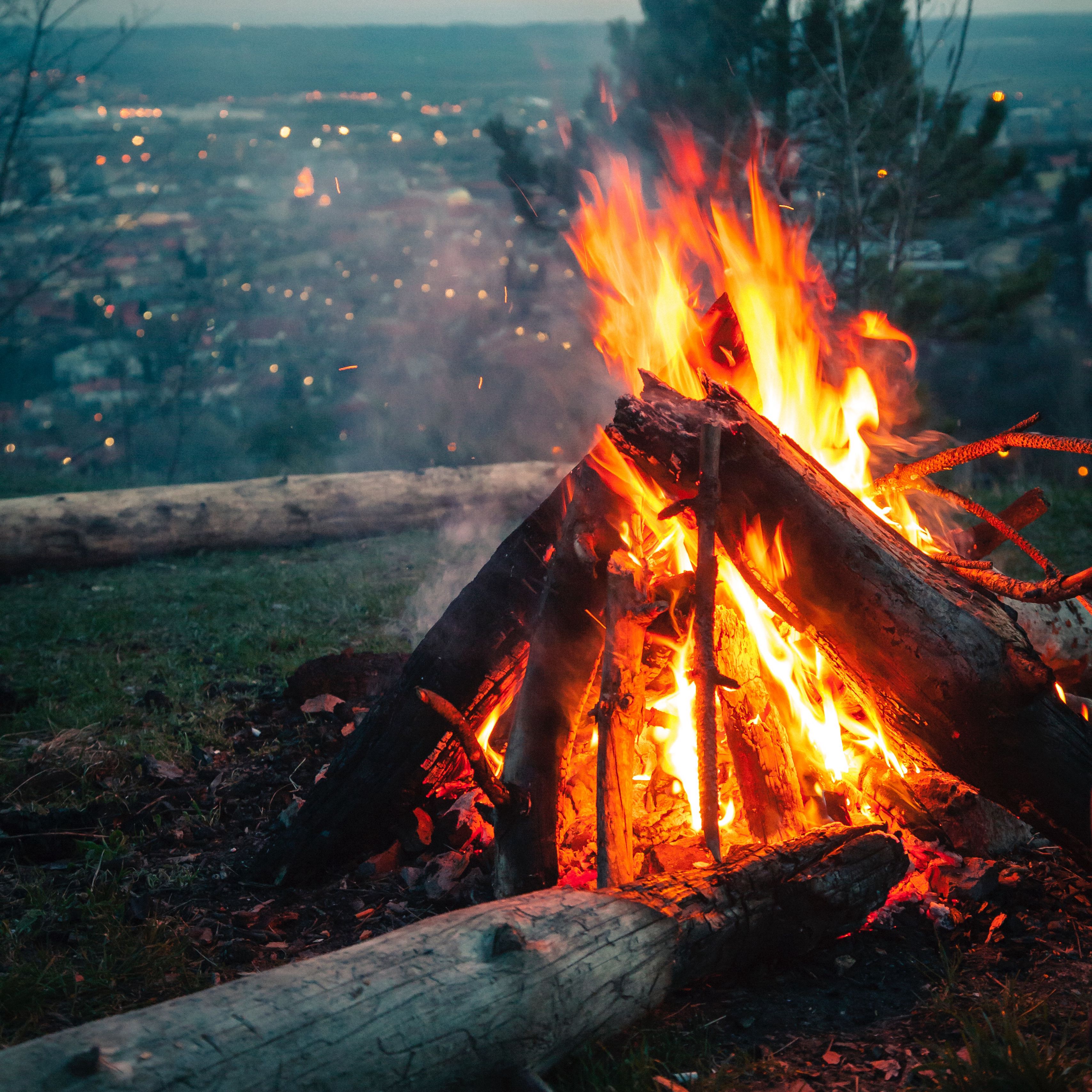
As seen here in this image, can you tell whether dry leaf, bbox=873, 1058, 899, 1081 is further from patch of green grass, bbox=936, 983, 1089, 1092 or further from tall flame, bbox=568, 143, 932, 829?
tall flame, bbox=568, 143, 932, 829

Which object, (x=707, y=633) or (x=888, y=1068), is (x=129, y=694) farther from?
(x=888, y=1068)

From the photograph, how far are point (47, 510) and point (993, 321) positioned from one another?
43.6ft

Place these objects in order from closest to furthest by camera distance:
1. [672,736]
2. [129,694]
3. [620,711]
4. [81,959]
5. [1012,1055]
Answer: [1012,1055] < [81,959] < [620,711] < [672,736] < [129,694]

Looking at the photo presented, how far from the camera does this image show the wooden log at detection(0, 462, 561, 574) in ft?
26.5

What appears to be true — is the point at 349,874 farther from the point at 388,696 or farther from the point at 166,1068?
the point at 166,1068

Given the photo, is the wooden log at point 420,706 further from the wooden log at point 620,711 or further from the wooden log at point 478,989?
the wooden log at point 478,989

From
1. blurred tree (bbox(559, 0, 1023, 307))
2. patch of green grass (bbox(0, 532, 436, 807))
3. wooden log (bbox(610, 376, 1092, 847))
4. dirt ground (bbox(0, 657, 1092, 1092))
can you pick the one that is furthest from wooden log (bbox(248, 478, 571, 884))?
blurred tree (bbox(559, 0, 1023, 307))

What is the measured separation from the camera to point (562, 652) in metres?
2.98

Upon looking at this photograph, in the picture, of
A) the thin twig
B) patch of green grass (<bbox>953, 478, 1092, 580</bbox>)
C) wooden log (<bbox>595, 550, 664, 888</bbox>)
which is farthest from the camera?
patch of green grass (<bbox>953, 478, 1092, 580</bbox>)

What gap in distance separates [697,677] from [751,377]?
130 cm

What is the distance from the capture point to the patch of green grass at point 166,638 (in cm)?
416

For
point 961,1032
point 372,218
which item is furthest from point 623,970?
point 372,218

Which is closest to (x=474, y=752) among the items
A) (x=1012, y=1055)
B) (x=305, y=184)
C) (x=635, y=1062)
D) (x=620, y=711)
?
(x=620, y=711)

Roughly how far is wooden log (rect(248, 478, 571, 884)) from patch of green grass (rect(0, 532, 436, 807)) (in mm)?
1259
